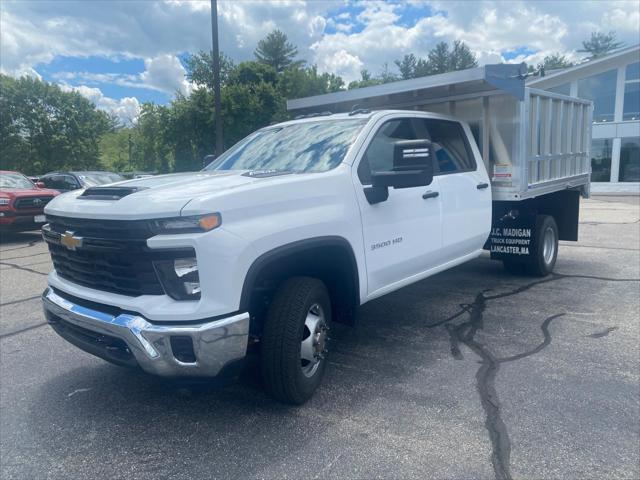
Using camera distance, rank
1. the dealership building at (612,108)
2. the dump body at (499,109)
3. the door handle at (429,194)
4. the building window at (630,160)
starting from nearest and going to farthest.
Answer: the door handle at (429,194)
the dump body at (499,109)
the dealership building at (612,108)
the building window at (630,160)

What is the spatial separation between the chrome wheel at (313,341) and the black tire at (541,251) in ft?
13.6

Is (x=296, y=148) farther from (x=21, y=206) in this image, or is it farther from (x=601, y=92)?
(x=601, y=92)

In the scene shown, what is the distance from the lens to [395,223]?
13.4ft

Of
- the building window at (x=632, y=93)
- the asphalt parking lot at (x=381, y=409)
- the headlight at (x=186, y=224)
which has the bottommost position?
the asphalt parking lot at (x=381, y=409)

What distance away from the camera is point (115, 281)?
2998 mm

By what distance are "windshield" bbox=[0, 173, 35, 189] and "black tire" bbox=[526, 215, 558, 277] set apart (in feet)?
37.6

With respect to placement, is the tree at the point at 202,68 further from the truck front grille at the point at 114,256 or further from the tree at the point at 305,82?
the truck front grille at the point at 114,256

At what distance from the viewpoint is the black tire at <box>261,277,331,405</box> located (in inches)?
124

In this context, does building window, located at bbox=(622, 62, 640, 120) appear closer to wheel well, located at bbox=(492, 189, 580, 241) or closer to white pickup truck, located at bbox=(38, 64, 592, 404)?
wheel well, located at bbox=(492, 189, 580, 241)

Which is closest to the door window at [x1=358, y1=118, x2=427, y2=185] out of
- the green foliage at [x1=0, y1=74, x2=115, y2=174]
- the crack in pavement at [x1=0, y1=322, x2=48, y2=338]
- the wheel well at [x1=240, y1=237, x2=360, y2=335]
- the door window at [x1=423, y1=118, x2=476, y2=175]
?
the door window at [x1=423, y1=118, x2=476, y2=175]

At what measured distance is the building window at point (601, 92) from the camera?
25.5 meters

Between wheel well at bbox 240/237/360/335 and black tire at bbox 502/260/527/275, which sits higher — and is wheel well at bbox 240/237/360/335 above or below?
above

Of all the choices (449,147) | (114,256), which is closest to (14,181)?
(449,147)

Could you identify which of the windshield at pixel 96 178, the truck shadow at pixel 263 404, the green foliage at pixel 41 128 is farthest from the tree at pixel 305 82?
the truck shadow at pixel 263 404
